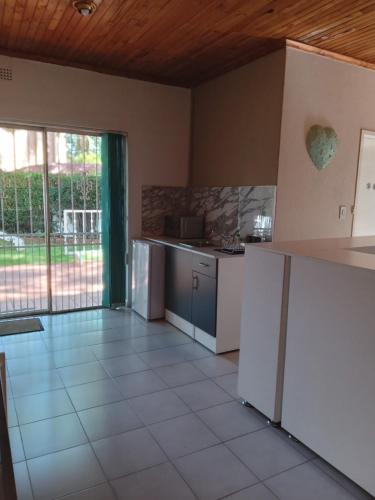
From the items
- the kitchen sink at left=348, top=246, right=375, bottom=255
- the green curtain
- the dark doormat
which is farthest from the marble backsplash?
the dark doormat

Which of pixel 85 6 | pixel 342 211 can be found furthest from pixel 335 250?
pixel 85 6

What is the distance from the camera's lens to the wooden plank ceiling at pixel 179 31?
2.67m

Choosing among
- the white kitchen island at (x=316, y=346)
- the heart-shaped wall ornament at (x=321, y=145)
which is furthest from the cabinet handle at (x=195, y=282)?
the heart-shaped wall ornament at (x=321, y=145)

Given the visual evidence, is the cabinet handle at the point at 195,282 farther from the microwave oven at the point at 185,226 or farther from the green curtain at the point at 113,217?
the green curtain at the point at 113,217

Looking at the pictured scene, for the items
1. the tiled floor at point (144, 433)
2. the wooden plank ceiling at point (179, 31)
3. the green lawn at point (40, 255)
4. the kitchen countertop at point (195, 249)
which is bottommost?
the tiled floor at point (144, 433)

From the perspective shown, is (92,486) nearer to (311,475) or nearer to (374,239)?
(311,475)

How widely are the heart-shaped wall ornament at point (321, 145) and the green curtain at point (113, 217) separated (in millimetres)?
2064

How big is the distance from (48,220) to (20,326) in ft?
3.77

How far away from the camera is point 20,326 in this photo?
12.5 feet

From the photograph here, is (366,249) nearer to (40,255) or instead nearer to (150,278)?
(150,278)

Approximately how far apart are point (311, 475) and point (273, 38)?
3185 millimetres

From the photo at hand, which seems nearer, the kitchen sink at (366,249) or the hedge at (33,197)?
the kitchen sink at (366,249)

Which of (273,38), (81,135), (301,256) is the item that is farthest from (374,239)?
(81,135)

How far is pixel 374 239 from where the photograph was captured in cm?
295
